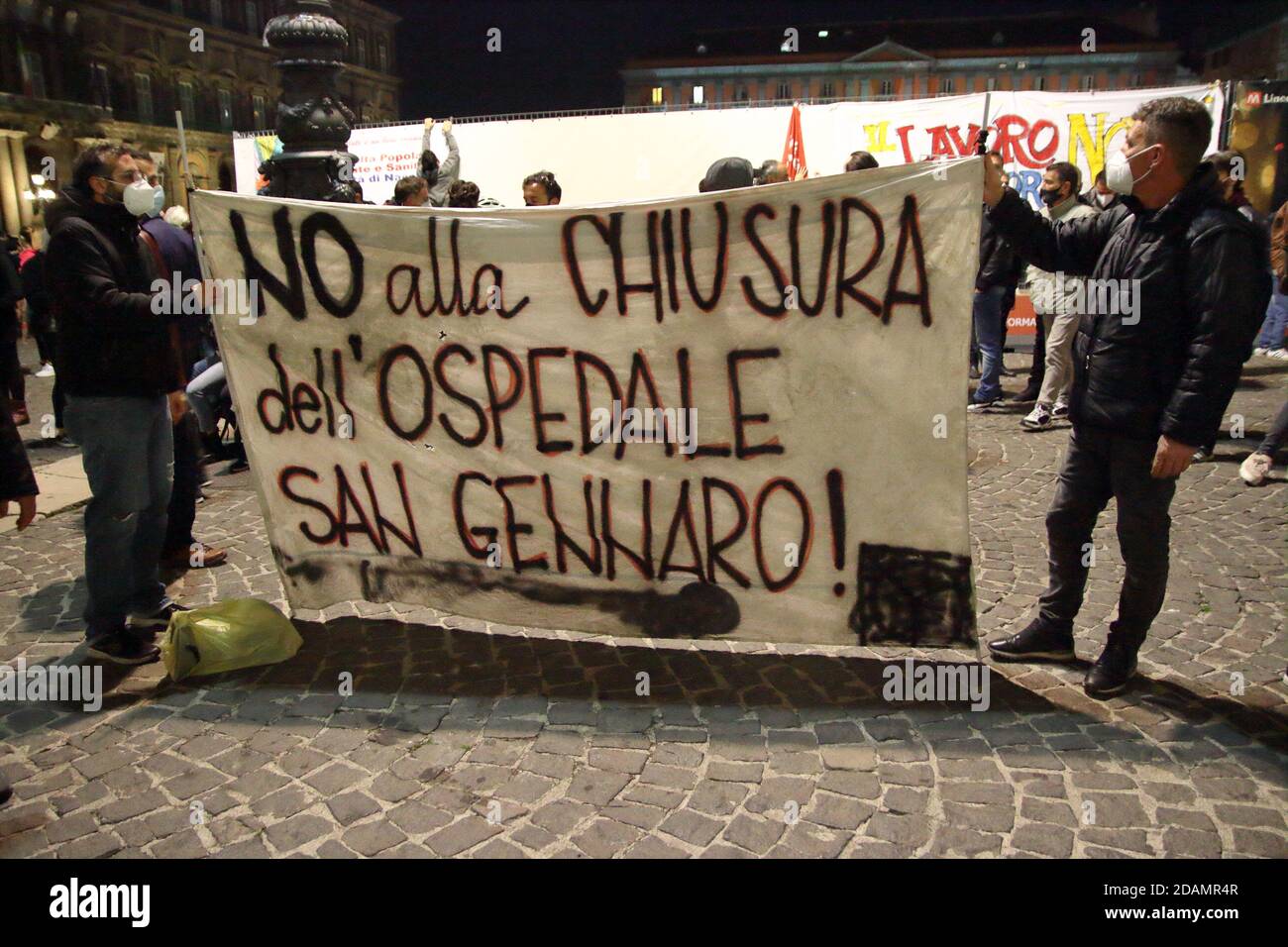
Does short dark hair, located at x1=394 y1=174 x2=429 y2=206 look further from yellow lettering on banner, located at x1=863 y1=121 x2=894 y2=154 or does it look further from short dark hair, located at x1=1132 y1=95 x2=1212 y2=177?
yellow lettering on banner, located at x1=863 y1=121 x2=894 y2=154

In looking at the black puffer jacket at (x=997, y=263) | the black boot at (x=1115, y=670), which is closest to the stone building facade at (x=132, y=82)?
the black puffer jacket at (x=997, y=263)

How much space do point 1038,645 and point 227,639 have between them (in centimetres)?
333

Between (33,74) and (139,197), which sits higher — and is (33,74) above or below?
above

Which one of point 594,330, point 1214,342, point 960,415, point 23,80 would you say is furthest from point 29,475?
point 23,80

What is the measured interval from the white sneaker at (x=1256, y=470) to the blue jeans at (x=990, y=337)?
2.75 metres

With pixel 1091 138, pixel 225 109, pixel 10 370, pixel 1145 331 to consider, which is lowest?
pixel 10 370

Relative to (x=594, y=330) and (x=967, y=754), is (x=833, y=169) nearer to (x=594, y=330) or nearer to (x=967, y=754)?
(x=594, y=330)

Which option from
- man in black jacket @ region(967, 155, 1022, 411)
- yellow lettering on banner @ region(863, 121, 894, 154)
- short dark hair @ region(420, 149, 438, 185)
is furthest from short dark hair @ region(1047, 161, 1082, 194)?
short dark hair @ region(420, 149, 438, 185)

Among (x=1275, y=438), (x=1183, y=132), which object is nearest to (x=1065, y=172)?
(x=1275, y=438)

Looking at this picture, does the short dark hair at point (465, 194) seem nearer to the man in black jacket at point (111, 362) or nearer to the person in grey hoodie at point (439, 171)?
the person in grey hoodie at point (439, 171)

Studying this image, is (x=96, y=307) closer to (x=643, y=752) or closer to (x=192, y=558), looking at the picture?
(x=192, y=558)

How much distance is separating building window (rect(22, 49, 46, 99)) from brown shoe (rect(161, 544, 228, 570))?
47660 millimetres

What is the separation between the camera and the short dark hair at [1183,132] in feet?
9.77

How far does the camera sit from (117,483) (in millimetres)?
3660
